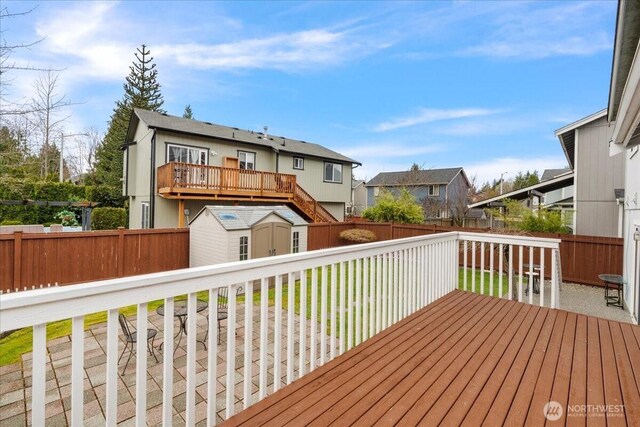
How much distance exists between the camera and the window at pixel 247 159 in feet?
49.9

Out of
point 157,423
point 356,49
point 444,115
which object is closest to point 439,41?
point 356,49

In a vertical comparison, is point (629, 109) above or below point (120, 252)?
above

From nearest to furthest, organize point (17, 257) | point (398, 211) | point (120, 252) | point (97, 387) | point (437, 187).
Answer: point (97, 387), point (17, 257), point (120, 252), point (398, 211), point (437, 187)

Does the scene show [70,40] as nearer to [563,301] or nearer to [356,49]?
[356,49]

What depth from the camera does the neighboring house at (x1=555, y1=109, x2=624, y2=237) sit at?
990cm

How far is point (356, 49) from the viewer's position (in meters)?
13.0

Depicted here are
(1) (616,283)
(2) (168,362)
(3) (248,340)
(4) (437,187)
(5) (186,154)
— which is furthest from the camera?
(4) (437,187)

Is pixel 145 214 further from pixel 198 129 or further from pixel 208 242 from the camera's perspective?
pixel 208 242

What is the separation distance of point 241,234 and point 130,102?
25.5m

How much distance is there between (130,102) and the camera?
2623 cm

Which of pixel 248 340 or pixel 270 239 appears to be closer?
pixel 248 340

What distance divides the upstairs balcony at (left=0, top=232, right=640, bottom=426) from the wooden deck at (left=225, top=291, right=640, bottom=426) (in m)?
0.01

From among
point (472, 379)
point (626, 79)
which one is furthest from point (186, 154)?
point (626, 79)

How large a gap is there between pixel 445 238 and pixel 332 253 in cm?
269
